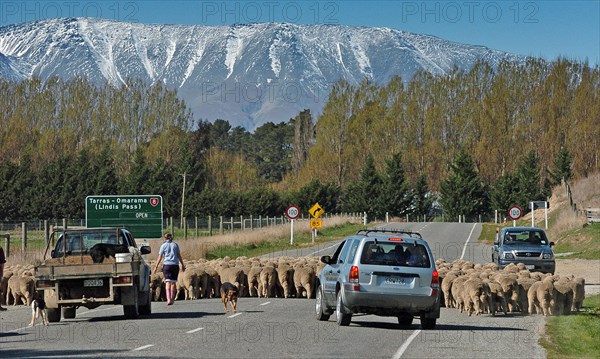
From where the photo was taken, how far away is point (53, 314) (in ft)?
74.2

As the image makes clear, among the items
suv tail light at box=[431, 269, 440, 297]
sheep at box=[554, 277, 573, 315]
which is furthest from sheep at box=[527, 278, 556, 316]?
suv tail light at box=[431, 269, 440, 297]

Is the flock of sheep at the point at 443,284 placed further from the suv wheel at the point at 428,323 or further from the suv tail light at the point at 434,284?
the suv tail light at the point at 434,284

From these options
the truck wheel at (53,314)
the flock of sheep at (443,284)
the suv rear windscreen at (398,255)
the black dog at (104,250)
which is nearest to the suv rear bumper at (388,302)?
the suv rear windscreen at (398,255)

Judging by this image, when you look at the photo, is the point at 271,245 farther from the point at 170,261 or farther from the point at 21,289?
the point at 170,261

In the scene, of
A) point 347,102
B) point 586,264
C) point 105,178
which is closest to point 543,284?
point 586,264

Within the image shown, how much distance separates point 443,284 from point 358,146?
9470 cm

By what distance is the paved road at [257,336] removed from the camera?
16.4m

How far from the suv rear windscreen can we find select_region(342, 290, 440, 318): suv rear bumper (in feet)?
2.03

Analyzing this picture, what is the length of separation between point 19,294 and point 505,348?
1440 centimetres

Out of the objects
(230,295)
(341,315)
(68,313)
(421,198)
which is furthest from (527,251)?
(421,198)

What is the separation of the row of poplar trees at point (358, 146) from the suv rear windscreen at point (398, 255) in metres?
78.9

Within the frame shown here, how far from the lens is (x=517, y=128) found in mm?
110438

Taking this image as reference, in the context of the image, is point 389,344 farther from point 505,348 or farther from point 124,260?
point 124,260

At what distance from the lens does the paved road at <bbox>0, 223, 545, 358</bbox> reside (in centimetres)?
1641
